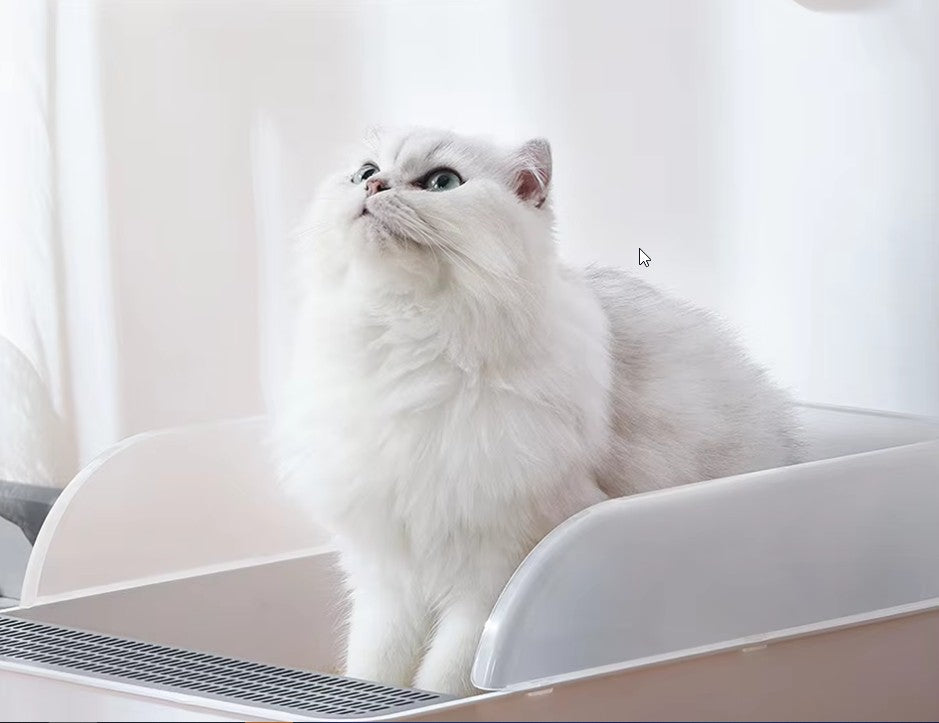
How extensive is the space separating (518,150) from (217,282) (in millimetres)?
669

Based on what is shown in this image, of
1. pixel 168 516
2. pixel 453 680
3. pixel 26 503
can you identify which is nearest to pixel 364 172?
pixel 453 680

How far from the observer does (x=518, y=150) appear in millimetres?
1457

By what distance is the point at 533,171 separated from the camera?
1443mm

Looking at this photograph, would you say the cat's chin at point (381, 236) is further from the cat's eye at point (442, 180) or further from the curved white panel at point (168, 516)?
the curved white panel at point (168, 516)

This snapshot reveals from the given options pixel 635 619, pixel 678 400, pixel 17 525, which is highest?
pixel 678 400

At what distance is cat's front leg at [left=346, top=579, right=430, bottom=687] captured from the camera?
58.9 inches

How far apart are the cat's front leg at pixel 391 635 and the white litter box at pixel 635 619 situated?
0.12 m

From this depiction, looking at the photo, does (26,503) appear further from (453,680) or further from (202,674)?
(453,680)

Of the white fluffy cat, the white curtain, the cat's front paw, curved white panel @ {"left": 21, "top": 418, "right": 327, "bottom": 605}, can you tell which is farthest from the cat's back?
the white curtain

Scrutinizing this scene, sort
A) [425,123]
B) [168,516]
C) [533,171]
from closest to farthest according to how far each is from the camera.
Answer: [533,171] → [425,123] → [168,516]

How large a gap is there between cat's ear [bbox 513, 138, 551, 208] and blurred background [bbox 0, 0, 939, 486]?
0.26 meters

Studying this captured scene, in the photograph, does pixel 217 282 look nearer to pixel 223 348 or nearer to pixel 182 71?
pixel 223 348

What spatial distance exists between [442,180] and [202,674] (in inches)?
20.3

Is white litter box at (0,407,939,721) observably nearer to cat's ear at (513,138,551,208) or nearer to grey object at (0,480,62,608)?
grey object at (0,480,62,608)
